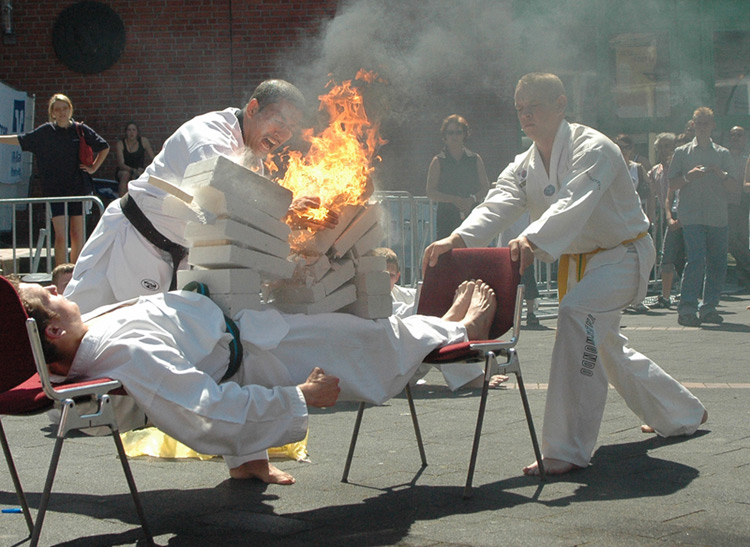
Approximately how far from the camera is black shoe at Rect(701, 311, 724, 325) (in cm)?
1046

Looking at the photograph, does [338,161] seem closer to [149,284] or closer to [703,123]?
[149,284]

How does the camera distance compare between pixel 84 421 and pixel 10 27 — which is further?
pixel 10 27

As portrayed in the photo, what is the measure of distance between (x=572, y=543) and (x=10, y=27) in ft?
43.0

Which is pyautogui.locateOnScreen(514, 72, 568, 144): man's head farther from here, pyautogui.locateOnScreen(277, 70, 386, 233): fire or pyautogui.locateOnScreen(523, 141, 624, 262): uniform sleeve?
pyautogui.locateOnScreen(277, 70, 386, 233): fire

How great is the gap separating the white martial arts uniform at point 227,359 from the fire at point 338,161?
0.55m

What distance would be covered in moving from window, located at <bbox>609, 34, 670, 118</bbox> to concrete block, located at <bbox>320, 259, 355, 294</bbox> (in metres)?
11.9

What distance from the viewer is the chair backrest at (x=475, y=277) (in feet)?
15.7

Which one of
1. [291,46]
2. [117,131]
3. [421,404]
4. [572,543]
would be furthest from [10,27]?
[572,543]

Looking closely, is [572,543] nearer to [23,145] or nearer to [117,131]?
[23,145]

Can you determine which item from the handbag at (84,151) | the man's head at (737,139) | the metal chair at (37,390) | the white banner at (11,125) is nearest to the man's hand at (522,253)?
the metal chair at (37,390)

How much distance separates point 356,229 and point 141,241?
1.36m

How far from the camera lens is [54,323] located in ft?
12.0

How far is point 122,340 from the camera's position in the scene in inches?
141

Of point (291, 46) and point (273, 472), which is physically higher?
point (291, 46)
